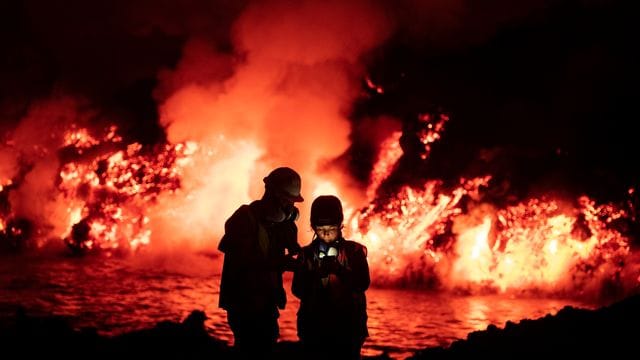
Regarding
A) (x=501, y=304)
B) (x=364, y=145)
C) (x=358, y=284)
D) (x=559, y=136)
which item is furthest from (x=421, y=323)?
(x=559, y=136)

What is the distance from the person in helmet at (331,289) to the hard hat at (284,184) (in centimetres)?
22

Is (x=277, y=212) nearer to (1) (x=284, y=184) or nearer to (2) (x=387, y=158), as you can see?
(1) (x=284, y=184)

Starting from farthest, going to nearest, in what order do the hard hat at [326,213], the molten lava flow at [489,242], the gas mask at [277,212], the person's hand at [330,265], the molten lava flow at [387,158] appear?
the molten lava flow at [387,158] < the molten lava flow at [489,242] < the gas mask at [277,212] < the hard hat at [326,213] < the person's hand at [330,265]

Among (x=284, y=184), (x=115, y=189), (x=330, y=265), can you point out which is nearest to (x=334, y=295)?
(x=330, y=265)

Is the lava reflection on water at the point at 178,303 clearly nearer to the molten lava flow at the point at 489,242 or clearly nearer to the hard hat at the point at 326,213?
the molten lava flow at the point at 489,242

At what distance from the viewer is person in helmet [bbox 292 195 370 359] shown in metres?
4.48

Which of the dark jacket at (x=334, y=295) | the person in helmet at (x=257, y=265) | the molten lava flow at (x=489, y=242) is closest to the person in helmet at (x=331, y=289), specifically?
the dark jacket at (x=334, y=295)

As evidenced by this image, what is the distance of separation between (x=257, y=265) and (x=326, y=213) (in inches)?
25.6

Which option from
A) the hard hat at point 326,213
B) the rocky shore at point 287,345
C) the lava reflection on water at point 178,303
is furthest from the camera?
the lava reflection on water at point 178,303

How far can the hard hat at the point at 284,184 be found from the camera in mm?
4684

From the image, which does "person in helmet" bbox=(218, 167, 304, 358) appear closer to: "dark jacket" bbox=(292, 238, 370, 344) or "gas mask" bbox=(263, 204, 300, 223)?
"gas mask" bbox=(263, 204, 300, 223)

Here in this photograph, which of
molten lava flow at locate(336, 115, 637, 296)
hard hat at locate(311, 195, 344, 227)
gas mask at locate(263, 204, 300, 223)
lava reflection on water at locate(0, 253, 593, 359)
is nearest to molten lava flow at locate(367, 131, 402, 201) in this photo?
molten lava flow at locate(336, 115, 637, 296)

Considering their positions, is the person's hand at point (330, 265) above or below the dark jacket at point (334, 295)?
above

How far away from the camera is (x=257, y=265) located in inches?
179
